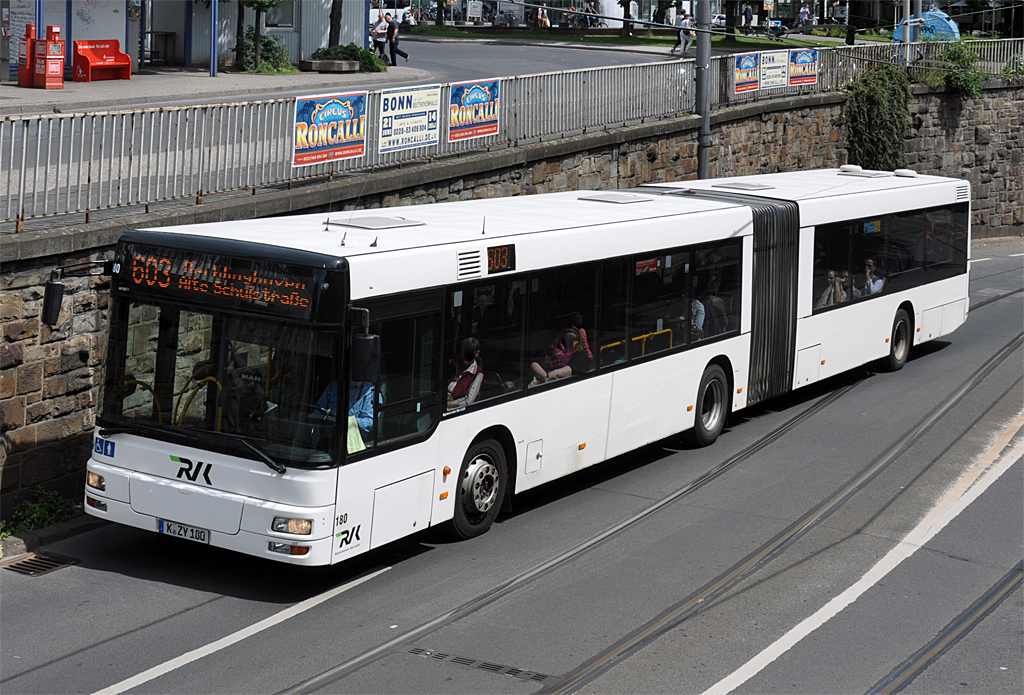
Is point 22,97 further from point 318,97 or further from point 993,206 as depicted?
point 993,206

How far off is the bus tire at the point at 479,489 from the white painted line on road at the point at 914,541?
281 cm

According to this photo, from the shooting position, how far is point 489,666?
7.62 m

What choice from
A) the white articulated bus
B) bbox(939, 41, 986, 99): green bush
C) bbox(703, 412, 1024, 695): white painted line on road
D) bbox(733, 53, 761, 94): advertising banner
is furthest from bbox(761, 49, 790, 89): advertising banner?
the white articulated bus

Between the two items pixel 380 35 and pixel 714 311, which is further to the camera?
pixel 380 35

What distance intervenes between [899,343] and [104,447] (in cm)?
1187

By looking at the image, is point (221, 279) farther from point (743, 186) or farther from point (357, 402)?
point (743, 186)

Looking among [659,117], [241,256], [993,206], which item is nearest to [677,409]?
[241,256]

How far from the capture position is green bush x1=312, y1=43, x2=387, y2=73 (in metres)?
36.1

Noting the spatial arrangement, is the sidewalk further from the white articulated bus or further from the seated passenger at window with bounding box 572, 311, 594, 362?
the seated passenger at window with bounding box 572, 311, 594, 362

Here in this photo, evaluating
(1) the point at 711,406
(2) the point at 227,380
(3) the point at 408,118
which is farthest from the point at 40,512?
(3) the point at 408,118

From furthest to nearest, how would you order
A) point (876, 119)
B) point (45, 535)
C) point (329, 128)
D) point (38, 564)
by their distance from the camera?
point (876, 119) → point (329, 128) → point (45, 535) → point (38, 564)

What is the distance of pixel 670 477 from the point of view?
40.3 feet

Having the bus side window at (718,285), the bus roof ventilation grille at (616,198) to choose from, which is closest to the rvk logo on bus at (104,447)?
the bus roof ventilation grille at (616,198)

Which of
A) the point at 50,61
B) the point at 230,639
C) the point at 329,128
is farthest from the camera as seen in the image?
the point at 50,61
